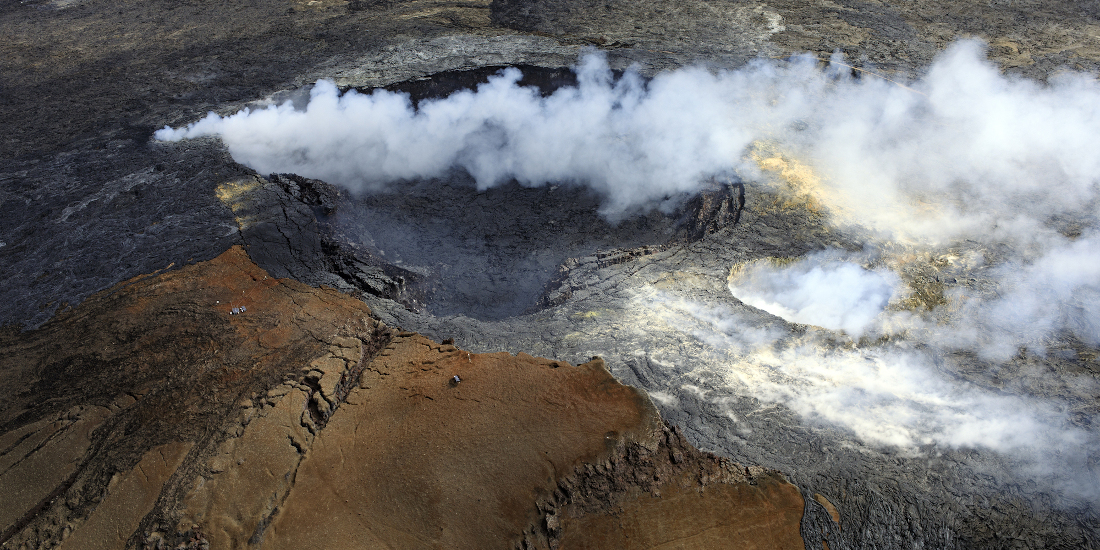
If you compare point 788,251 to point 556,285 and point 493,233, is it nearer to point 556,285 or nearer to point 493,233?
point 556,285

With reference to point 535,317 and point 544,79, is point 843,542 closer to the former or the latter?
point 535,317

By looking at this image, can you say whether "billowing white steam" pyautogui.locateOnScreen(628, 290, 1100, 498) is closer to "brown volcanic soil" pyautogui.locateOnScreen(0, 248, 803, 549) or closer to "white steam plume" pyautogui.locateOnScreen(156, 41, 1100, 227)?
"brown volcanic soil" pyautogui.locateOnScreen(0, 248, 803, 549)

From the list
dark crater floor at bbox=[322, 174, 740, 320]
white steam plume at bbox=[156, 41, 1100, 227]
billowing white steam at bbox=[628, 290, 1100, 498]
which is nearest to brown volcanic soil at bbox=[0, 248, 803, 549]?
billowing white steam at bbox=[628, 290, 1100, 498]

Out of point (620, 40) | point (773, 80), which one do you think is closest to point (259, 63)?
point (620, 40)

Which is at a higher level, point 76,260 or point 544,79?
point 544,79

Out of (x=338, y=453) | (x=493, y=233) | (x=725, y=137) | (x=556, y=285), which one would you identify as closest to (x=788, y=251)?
(x=725, y=137)

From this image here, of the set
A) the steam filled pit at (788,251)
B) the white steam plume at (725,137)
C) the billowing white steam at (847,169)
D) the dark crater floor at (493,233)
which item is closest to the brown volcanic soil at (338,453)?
the steam filled pit at (788,251)
